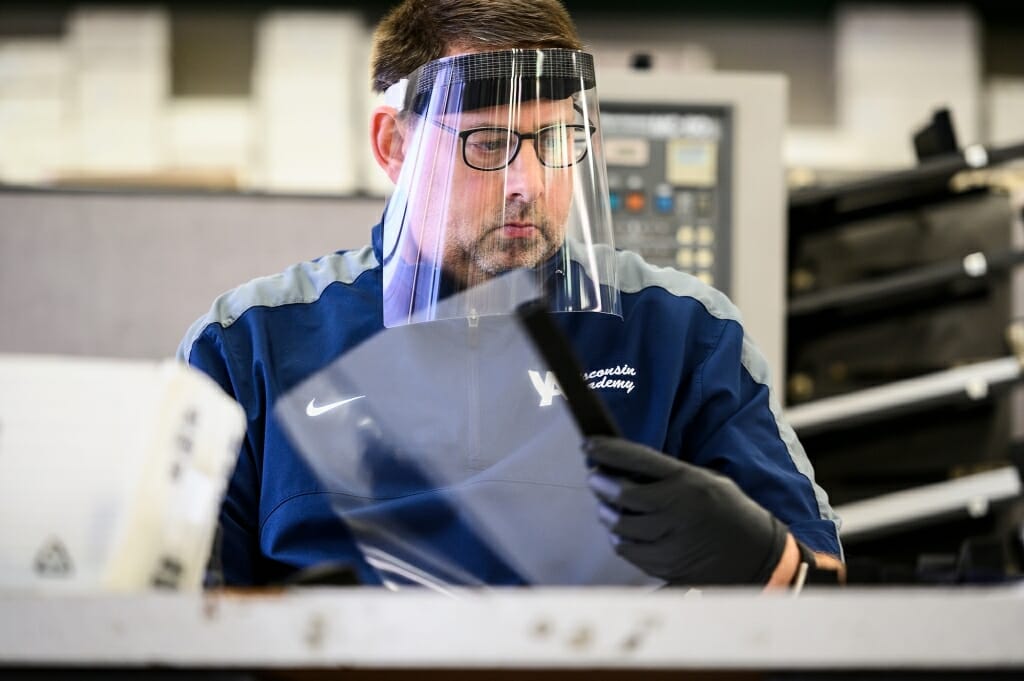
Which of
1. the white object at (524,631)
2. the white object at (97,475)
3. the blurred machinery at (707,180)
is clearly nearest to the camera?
the white object at (524,631)

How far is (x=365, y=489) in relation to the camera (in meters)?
1.29

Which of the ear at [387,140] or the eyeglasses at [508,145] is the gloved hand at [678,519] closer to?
A: the eyeglasses at [508,145]

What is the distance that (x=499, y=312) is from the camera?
128cm

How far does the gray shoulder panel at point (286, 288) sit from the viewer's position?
1.38 metres

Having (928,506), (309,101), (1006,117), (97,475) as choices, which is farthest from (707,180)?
(1006,117)

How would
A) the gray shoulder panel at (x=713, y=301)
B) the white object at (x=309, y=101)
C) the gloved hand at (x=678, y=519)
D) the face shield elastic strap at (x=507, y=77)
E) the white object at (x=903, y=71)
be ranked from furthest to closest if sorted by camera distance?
the white object at (x=903, y=71)
the white object at (x=309, y=101)
the gray shoulder panel at (x=713, y=301)
the face shield elastic strap at (x=507, y=77)
the gloved hand at (x=678, y=519)

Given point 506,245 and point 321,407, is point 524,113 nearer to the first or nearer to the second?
point 506,245

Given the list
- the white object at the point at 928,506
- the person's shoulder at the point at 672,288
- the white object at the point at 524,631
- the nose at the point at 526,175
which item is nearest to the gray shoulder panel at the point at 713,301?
the person's shoulder at the point at 672,288

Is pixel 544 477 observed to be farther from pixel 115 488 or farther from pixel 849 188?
pixel 849 188

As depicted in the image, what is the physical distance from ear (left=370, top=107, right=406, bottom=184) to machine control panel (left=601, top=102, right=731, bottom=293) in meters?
0.88

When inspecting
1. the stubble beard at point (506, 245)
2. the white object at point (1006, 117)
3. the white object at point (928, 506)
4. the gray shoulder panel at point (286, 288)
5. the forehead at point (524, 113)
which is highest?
the white object at point (1006, 117)

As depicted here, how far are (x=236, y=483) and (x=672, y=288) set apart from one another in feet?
1.94

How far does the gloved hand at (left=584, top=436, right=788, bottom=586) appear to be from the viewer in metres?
0.88

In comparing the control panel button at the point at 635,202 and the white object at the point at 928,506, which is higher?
the control panel button at the point at 635,202
